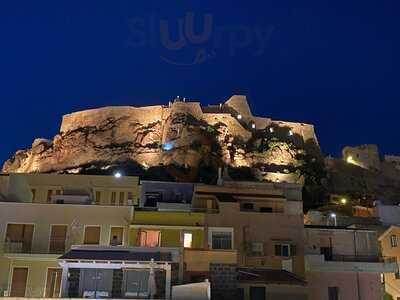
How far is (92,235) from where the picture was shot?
29016 mm

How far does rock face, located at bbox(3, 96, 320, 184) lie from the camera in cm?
8050

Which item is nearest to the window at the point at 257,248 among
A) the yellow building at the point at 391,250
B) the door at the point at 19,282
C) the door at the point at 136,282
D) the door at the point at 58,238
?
the door at the point at 58,238

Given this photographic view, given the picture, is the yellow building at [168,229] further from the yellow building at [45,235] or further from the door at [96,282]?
the door at [96,282]

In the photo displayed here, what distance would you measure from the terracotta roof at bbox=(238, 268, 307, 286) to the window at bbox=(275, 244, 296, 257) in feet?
4.23

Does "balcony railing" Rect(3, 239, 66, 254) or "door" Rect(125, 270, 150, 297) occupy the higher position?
"balcony railing" Rect(3, 239, 66, 254)

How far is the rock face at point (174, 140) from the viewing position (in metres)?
80.5

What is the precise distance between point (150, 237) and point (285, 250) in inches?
290

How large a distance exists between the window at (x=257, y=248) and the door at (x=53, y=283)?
10.1 meters

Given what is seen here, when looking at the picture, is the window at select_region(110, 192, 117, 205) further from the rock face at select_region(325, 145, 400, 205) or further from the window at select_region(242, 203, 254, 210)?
the rock face at select_region(325, 145, 400, 205)

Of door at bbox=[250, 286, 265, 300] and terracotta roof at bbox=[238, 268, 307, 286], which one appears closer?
door at bbox=[250, 286, 265, 300]

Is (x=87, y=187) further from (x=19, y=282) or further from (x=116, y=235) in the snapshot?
(x=19, y=282)

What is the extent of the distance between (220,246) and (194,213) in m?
2.26

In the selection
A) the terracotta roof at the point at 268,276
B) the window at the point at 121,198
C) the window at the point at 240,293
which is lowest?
the window at the point at 240,293

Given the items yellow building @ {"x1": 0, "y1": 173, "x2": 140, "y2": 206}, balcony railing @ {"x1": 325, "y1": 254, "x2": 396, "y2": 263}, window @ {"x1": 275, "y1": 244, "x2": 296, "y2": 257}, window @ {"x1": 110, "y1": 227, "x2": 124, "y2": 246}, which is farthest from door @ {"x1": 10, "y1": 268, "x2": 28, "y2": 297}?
balcony railing @ {"x1": 325, "y1": 254, "x2": 396, "y2": 263}
